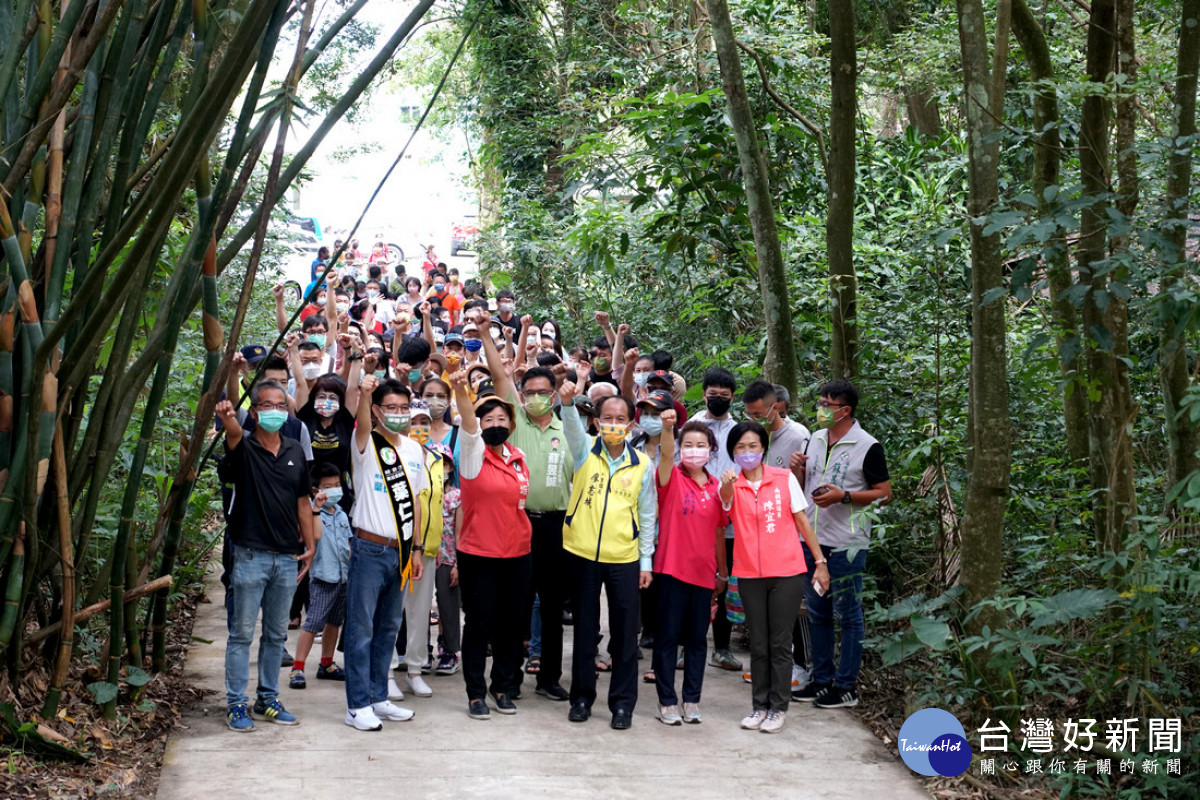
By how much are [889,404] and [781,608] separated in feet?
6.49

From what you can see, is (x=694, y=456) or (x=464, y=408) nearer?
(x=464, y=408)

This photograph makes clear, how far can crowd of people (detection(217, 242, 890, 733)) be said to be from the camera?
5.28 metres

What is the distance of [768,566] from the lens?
18.5ft

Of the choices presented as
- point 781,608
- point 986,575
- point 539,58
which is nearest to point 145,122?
point 781,608

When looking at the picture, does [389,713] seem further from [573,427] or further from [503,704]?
[573,427]

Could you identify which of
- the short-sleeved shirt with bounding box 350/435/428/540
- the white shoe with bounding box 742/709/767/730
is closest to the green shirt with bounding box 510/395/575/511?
the short-sleeved shirt with bounding box 350/435/428/540

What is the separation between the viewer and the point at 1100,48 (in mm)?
5488

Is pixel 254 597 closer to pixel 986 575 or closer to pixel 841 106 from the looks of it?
pixel 986 575

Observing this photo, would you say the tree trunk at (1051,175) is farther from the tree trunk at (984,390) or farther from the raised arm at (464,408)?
the raised arm at (464,408)

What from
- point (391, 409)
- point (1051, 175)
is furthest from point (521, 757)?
point (1051, 175)

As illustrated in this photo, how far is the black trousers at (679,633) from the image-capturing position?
5664 millimetres

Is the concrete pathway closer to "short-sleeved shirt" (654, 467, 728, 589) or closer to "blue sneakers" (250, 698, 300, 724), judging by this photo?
"blue sneakers" (250, 698, 300, 724)

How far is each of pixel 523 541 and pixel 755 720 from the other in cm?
143

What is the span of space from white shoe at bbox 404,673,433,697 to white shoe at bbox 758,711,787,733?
1.72m
